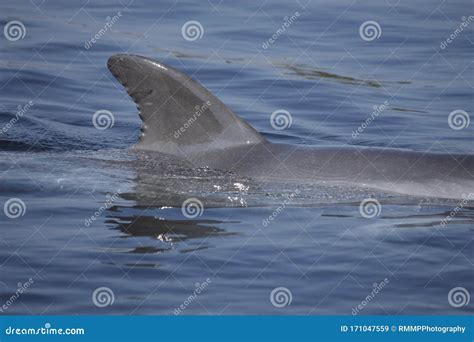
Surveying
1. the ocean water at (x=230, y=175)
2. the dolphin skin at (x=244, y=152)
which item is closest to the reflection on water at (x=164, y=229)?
the ocean water at (x=230, y=175)

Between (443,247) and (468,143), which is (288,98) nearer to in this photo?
(468,143)

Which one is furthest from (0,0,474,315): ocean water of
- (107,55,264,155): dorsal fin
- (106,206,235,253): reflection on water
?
(107,55,264,155): dorsal fin

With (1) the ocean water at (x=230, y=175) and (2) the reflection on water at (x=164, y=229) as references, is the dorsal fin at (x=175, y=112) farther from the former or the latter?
(2) the reflection on water at (x=164, y=229)

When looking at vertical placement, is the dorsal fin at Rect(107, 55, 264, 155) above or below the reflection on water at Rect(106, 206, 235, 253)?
above

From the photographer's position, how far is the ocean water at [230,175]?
9.38 m

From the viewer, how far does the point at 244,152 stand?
1209 centimetres

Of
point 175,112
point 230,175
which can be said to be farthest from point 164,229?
point 175,112

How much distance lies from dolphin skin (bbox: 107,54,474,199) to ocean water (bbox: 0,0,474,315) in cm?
18

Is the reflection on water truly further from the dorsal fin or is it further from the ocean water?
the dorsal fin

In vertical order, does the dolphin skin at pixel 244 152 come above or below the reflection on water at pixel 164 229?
above

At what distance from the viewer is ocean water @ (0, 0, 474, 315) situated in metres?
9.38

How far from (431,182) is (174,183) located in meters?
2.50

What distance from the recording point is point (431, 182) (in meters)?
11.7

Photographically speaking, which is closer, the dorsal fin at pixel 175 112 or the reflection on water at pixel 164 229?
the reflection on water at pixel 164 229
